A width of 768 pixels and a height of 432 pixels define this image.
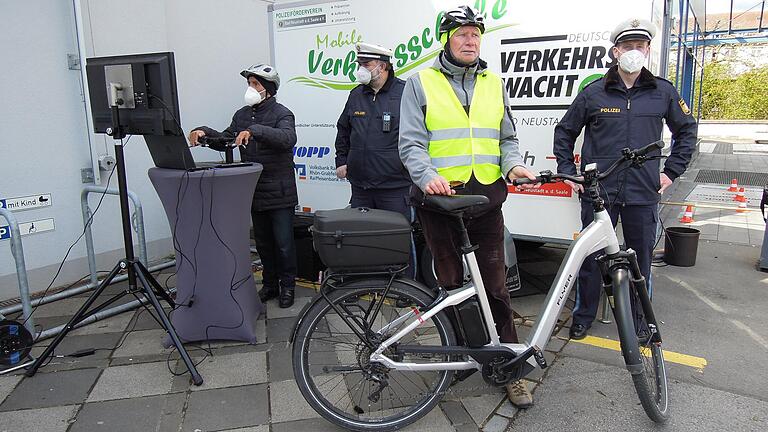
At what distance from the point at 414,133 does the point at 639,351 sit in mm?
1466

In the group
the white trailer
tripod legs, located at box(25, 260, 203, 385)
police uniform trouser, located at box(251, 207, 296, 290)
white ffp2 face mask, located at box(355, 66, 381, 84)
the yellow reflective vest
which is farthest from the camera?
police uniform trouser, located at box(251, 207, 296, 290)

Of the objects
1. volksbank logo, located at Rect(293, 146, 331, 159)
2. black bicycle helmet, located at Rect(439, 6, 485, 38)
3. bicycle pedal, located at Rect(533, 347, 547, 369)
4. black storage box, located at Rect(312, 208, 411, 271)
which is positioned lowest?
bicycle pedal, located at Rect(533, 347, 547, 369)

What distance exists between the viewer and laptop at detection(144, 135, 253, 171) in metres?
3.17

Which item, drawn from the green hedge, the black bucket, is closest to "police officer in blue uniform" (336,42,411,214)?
the black bucket

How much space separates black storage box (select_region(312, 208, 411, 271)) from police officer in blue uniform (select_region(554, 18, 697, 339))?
1.48 metres

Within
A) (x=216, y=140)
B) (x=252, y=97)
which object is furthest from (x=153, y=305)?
(x=252, y=97)

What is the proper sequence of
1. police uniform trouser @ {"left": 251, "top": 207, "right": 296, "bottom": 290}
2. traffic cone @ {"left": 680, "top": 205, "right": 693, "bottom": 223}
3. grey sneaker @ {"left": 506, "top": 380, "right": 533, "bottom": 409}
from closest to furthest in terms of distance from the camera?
grey sneaker @ {"left": 506, "top": 380, "right": 533, "bottom": 409}, police uniform trouser @ {"left": 251, "top": 207, "right": 296, "bottom": 290}, traffic cone @ {"left": 680, "top": 205, "right": 693, "bottom": 223}

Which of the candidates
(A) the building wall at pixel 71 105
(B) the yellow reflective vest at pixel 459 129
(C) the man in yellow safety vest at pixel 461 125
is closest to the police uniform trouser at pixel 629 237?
(C) the man in yellow safety vest at pixel 461 125

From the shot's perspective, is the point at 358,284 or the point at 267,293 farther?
the point at 267,293

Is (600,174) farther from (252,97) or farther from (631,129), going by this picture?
(252,97)

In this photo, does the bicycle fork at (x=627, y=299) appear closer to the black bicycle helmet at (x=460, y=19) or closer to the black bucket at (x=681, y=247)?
the black bicycle helmet at (x=460, y=19)

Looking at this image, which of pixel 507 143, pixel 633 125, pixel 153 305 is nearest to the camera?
pixel 507 143

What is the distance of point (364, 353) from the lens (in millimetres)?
2582

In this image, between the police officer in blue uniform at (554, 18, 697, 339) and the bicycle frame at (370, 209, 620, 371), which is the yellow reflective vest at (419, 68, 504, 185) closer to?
the bicycle frame at (370, 209, 620, 371)
